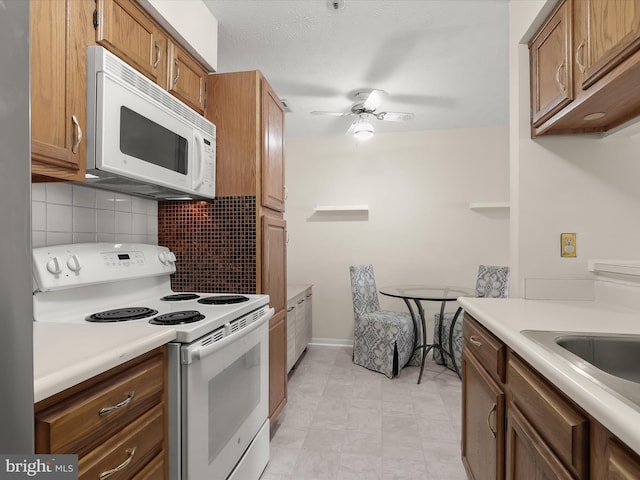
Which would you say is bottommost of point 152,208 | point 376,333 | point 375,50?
point 376,333

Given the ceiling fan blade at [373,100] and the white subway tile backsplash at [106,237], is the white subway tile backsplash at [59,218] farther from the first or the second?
the ceiling fan blade at [373,100]

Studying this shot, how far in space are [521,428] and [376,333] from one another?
2.34 metres

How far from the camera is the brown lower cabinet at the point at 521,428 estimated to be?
2.33 ft

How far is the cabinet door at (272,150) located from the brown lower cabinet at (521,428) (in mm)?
1334

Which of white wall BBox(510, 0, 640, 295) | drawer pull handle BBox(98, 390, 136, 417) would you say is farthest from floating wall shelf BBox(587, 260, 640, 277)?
drawer pull handle BBox(98, 390, 136, 417)

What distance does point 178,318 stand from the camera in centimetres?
138

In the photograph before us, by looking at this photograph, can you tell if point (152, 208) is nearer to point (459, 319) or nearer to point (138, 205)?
point (138, 205)

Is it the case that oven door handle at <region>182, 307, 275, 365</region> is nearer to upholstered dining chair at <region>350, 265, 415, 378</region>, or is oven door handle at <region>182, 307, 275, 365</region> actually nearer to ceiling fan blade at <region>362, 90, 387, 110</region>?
upholstered dining chair at <region>350, 265, 415, 378</region>

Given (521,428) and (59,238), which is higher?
(59,238)

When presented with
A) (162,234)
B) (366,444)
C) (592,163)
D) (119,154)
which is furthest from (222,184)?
(592,163)

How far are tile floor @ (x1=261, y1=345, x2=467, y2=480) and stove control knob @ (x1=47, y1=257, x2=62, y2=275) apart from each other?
142 centimetres

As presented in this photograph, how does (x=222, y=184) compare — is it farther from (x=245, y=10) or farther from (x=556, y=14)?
(x=556, y=14)

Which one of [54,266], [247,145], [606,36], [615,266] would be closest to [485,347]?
[615,266]

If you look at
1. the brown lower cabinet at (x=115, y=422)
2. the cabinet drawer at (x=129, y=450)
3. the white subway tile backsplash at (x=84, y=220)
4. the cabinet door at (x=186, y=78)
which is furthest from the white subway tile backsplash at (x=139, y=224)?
the cabinet drawer at (x=129, y=450)
